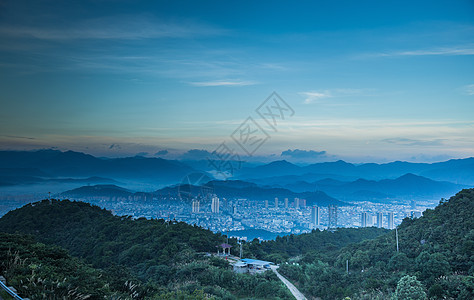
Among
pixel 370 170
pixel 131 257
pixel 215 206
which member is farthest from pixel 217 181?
pixel 370 170

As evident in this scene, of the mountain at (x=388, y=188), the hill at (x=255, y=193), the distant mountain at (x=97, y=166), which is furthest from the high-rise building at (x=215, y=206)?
the mountain at (x=388, y=188)

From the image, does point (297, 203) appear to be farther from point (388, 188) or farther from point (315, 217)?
point (388, 188)

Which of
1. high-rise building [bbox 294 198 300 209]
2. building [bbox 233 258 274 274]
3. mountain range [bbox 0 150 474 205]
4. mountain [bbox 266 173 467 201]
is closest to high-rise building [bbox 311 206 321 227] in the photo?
high-rise building [bbox 294 198 300 209]

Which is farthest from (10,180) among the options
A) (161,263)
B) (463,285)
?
(463,285)

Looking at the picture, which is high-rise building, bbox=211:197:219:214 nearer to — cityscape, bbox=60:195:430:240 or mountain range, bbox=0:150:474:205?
cityscape, bbox=60:195:430:240

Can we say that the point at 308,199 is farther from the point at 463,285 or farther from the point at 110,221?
the point at 463,285

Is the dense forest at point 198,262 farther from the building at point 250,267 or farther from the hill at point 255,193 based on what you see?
the hill at point 255,193
